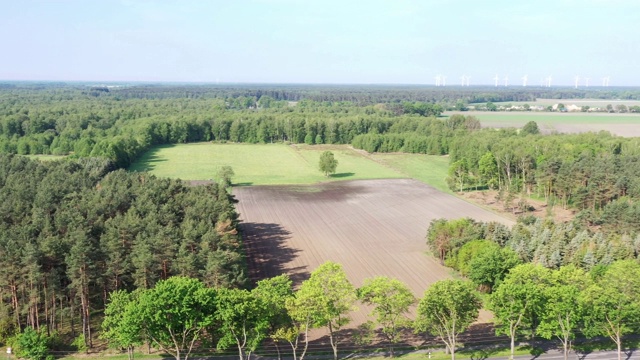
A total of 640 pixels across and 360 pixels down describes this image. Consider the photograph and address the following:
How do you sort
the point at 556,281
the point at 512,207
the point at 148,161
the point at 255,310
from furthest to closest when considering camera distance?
the point at 148,161, the point at 512,207, the point at 556,281, the point at 255,310

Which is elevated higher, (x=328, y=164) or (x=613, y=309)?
(x=328, y=164)

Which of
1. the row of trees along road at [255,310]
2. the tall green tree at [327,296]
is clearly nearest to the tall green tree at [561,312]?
the row of trees along road at [255,310]

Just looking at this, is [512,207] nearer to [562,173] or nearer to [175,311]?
[562,173]

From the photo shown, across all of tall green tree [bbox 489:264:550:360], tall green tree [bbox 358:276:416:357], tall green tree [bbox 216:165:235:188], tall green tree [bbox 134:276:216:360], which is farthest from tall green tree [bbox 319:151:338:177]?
tall green tree [bbox 134:276:216:360]

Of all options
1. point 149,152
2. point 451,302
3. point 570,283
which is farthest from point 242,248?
point 149,152

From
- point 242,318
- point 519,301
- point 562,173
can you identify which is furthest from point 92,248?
point 562,173

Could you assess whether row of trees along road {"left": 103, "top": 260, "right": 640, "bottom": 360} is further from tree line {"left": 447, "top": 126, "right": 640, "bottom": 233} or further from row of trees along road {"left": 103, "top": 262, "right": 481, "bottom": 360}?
tree line {"left": 447, "top": 126, "right": 640, "bottom": 233}

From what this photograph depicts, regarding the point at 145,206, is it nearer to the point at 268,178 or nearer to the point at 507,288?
the point at 507,288

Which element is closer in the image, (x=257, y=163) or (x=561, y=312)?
(x=561, y=312)
